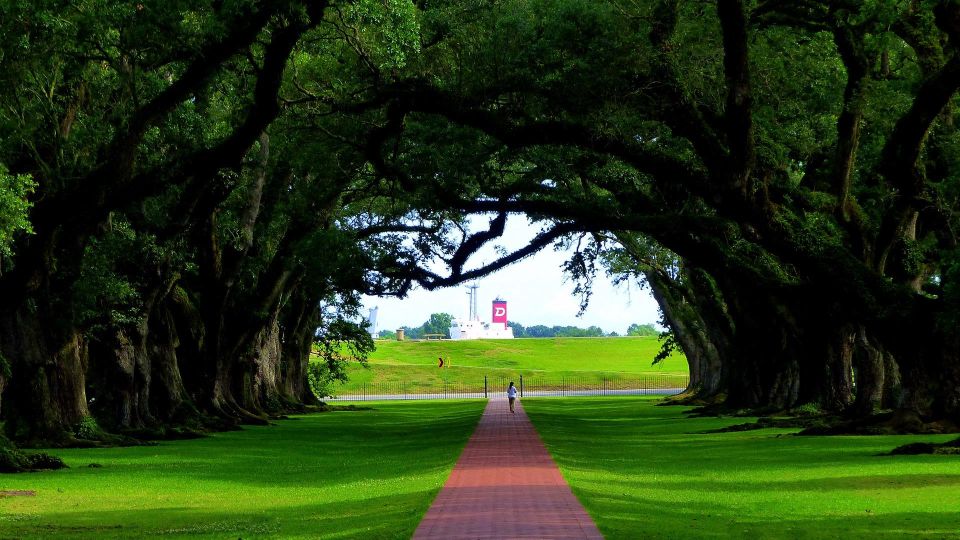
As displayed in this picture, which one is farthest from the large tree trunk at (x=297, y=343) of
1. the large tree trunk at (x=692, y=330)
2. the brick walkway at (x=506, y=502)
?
the brick walkway at (x=506, y=502)

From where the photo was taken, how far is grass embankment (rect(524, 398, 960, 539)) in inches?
537

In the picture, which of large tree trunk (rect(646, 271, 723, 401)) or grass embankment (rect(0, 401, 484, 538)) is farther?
large tree trunk (rect(646, 271, 723, 401))

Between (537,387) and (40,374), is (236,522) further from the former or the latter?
(537,387)

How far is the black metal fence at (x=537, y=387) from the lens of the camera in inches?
4031

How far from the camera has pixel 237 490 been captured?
2042 centimetres

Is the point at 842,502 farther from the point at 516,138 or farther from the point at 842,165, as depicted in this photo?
the point at 842,165

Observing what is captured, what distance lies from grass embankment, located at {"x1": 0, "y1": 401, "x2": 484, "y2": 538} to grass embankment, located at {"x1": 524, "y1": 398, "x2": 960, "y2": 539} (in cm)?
260

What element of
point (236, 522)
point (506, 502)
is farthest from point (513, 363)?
point (236, 522)

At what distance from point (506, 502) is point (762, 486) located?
Answer: 5.16 meters

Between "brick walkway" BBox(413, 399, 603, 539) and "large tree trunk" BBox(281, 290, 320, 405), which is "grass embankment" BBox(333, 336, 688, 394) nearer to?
"large tree trunk" BBox(281, 290, 320, 405)

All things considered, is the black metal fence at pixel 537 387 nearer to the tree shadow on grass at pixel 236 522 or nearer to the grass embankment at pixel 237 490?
the grass embankment at pixel 237 490

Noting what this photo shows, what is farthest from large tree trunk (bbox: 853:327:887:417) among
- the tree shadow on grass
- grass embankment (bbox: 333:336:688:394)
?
grass embankment (bbox: 333:336:688:394)

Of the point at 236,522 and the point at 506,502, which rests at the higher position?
the point at 506,502

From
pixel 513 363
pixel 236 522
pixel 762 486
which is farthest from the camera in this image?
pixel 513 363
